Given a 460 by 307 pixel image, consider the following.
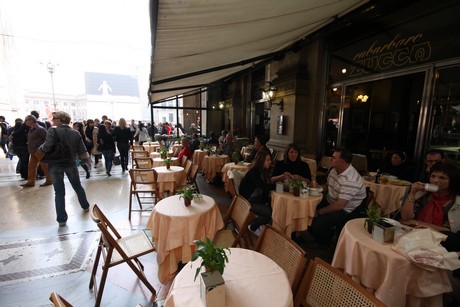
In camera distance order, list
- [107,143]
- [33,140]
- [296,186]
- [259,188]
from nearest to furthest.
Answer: [296,186], [259,188], [33,140], [107,143]

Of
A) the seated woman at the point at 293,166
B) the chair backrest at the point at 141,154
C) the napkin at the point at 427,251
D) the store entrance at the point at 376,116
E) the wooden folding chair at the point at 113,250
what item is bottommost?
the wooden folding chair at the point at 113,250

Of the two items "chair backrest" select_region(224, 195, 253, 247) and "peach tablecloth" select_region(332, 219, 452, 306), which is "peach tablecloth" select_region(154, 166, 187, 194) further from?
"peach tablecloth" select_region(332, 219, 452, 306)

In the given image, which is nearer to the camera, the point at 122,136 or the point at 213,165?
the point at 213,165

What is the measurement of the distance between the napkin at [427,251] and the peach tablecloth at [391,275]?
8 centimetres

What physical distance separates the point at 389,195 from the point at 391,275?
7.31 ft

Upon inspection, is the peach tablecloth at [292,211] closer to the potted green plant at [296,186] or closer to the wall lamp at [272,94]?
the potted green plant at [296,186]

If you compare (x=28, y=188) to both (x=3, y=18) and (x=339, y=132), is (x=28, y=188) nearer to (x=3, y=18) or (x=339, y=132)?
(x=339, y=132)

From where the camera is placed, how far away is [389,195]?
10.8 ft

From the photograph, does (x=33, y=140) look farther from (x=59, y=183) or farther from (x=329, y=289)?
(x=329, y=289)

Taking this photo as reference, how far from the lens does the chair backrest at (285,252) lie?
4.38 feet

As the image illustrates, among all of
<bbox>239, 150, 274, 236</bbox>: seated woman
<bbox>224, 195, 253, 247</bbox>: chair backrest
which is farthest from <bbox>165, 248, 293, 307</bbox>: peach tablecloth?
<bbox>239, 150, 274, 236</bbox>: seated woman

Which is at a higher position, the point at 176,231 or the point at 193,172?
the point at 193,172

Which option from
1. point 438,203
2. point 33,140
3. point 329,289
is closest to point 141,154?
point 33,140

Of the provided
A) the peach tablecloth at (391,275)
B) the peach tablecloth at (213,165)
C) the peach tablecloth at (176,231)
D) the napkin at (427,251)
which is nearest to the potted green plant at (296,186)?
the peach tablecloth at (391,275)
